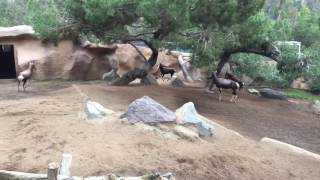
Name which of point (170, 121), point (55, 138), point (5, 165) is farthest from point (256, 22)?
point (5, 165)

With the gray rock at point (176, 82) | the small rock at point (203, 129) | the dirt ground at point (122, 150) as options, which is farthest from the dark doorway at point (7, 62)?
the small rock at point (203, 129)

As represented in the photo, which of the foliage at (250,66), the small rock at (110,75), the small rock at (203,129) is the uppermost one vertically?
the small rock at (203,129)

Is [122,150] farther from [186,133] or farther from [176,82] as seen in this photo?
[176,82]

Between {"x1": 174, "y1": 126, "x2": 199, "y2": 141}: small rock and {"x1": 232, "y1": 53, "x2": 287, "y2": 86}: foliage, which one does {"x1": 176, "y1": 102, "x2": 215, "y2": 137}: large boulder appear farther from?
{"x1": 232, "y1": 53, "x2": 287, "y2": 86}: foliage

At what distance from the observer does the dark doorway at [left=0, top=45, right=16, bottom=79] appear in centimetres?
2086

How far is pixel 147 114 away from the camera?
8.06 meters

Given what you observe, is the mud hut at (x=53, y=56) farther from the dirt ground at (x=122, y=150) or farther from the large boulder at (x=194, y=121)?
the large boulder at (x=194, y=121)

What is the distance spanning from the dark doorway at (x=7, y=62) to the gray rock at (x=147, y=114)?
13573mm

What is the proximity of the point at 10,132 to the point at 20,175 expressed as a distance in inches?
146

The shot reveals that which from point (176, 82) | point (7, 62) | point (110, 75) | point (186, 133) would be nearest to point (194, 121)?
point (186, 133)

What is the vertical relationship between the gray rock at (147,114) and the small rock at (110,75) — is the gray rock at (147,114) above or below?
Answer: above

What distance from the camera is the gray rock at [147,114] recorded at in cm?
798

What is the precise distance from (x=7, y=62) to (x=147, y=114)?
588 inches

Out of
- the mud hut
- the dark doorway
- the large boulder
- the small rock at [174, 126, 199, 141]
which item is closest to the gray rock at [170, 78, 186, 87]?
the mud hut
